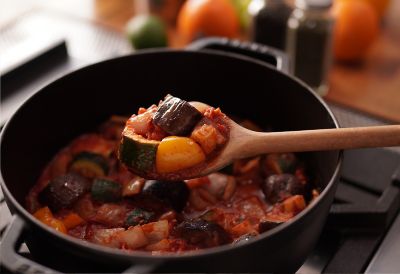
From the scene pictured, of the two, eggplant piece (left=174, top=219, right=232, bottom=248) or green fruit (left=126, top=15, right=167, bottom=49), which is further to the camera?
green fruit (left=126, top=15, right=167, bottom=49)

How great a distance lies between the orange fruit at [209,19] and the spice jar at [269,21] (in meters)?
0.11

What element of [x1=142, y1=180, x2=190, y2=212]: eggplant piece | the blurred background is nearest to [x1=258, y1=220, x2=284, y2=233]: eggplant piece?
[x1=142, y1=180, x2=190, y2=212]: eggplant piece

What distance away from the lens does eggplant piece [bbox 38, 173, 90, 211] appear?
131 cm

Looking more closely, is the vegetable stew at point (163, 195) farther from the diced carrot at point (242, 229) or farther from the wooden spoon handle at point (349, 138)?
the wooden spoon handle at point (349, 138)

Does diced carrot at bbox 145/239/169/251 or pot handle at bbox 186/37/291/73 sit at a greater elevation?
pot handle at bbox 186/37/291/73

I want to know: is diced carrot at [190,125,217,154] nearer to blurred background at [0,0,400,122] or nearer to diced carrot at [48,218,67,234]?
diced carrot at [48,218,67,234]

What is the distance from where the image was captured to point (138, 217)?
1267 millimetres

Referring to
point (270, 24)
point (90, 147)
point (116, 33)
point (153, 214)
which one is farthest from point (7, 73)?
point (270, 24)

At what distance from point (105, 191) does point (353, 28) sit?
120 cm

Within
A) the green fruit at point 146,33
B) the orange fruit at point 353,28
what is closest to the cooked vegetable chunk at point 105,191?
the green fruit at point 146,33

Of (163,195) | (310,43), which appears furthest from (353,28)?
(163,195)

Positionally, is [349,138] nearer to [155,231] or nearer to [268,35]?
[155,231]

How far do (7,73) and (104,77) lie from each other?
467mm

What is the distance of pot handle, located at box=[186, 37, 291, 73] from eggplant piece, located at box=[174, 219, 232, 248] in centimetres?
49
